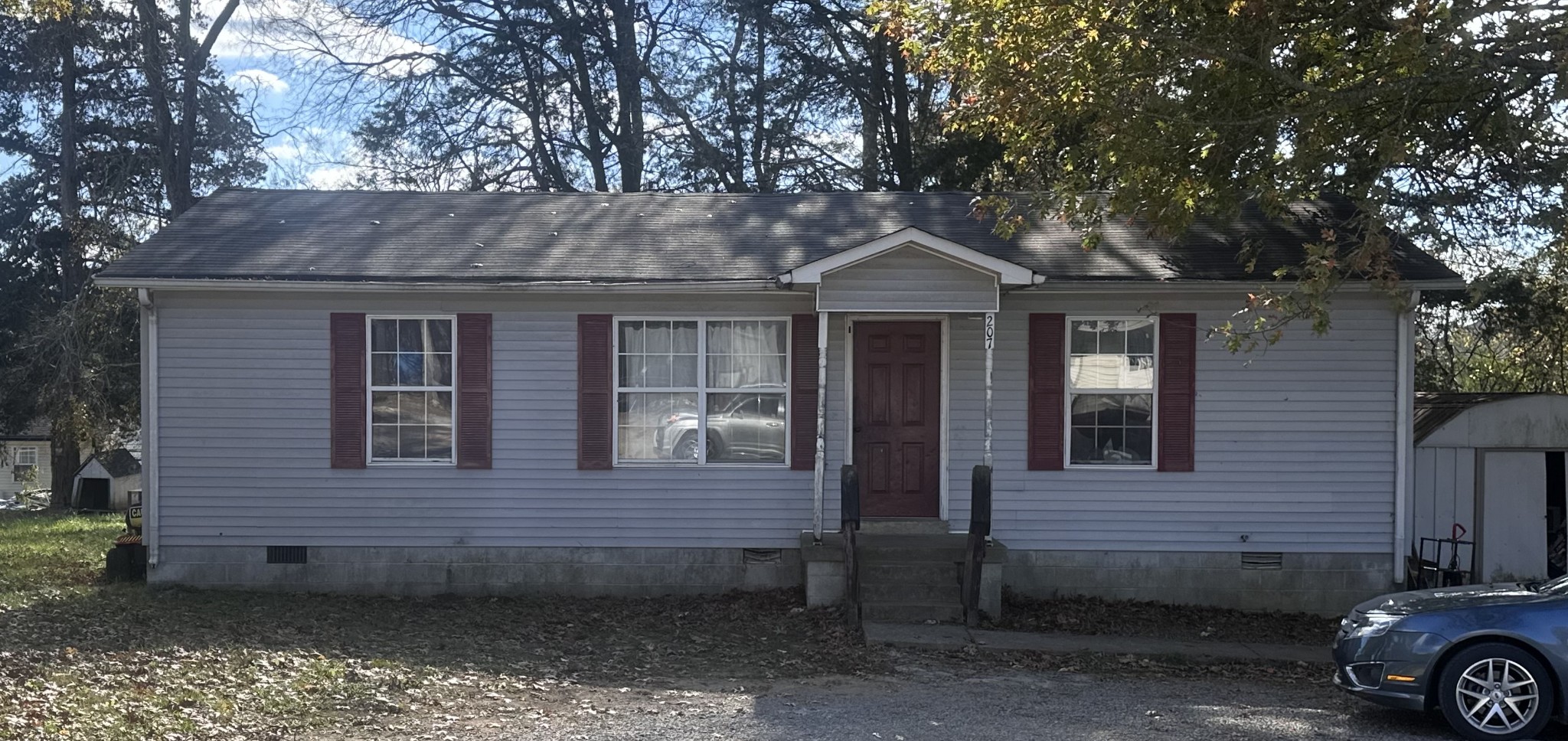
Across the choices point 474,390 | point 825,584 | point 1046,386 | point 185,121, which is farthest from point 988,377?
point 185,121

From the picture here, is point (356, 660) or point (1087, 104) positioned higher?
point (1087, 104)

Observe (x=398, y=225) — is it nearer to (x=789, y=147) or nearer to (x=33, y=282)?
Result: (x=789, y=147)

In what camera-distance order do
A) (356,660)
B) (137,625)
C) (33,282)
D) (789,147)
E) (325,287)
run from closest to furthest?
1. (356,660)
2. (137,625)
3. (325,287)
4. (789,147)
5. (33,282)

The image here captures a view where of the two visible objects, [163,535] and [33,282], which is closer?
[163,535]

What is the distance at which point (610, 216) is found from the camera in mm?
14164

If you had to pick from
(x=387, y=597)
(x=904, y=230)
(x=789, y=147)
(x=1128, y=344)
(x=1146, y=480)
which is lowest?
(x=387, y=597)

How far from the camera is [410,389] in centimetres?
1238

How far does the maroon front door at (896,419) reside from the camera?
1255 cm

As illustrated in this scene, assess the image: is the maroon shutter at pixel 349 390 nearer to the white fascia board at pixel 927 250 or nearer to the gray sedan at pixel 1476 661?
the white fascia board at pixel 927 250

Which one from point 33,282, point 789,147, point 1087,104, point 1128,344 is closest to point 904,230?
point 1087,104

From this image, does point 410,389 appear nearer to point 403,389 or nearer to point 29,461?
point 403,389

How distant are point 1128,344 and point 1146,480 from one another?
51.7 inches

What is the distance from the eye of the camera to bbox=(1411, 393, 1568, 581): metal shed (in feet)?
43.4

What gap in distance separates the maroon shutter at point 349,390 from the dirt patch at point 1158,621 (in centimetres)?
621
